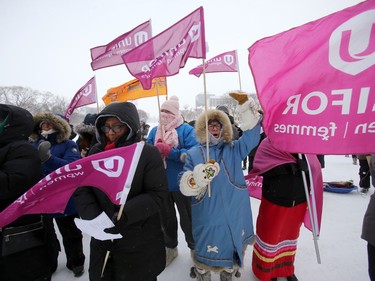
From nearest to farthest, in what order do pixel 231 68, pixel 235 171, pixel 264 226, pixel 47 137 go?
pixel 235 171 → pixel 264 226 → pixel 47 137 → pixel 231 68

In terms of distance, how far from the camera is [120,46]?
3.56m

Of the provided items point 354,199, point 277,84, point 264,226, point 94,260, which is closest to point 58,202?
point 94,260

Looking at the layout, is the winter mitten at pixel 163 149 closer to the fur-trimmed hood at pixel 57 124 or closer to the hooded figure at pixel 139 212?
the hooded figure at pixel 139 212

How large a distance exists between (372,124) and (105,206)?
67.0 inches

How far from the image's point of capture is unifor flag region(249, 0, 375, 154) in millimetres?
1166

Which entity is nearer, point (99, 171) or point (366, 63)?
point (366, 63)

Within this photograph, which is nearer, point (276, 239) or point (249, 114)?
point (249, 114)

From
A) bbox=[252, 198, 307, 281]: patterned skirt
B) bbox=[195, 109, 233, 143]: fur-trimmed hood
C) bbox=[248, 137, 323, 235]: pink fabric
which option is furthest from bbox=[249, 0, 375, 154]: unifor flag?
bbox=[252, 198, 307, 281]: patterned skirt

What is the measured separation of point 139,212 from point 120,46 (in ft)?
9.80

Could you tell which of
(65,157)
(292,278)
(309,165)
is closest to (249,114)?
(309,165)

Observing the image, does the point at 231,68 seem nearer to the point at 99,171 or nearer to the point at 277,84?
the point at 277,84

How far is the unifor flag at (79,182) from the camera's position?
49.3 inches

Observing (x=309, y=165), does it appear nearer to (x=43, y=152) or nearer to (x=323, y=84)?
(x=323, y=84)

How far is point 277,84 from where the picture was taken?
4.68 feet
